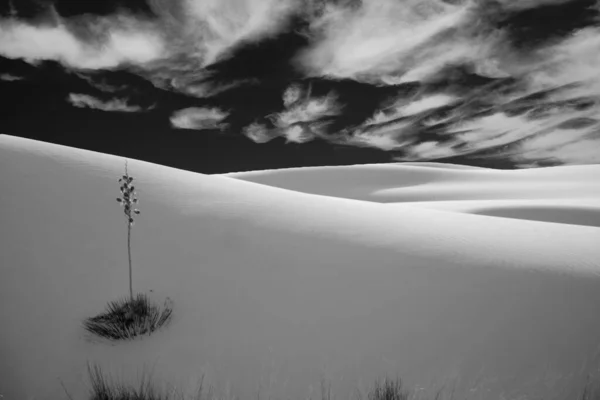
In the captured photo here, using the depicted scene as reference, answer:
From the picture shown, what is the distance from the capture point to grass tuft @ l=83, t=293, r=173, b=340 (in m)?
3.05

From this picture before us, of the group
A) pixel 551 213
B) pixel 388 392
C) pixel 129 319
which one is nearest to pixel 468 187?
pixel 551 213

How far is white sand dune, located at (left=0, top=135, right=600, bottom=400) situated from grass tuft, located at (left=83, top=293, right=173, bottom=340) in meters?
0.09

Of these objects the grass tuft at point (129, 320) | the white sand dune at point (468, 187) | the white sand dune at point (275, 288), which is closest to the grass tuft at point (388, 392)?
the white sand dune at point (275, 288)

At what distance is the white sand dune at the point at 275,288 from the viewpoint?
287 centimetres

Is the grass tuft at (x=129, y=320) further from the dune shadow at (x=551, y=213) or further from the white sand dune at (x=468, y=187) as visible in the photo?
the white sand dune at (x=468, y=187)

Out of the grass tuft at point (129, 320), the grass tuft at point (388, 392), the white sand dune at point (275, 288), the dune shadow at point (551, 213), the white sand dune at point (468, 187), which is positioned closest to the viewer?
the grass tuft at point (388, 392)

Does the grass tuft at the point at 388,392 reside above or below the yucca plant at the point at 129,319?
below

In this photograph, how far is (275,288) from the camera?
3686mm

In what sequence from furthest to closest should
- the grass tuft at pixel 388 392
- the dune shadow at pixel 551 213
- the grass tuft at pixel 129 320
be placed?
the dune shadow at pixel 551 213 < the grass tuft at pixel 129 320 < the grass tuft at pixel 388 392

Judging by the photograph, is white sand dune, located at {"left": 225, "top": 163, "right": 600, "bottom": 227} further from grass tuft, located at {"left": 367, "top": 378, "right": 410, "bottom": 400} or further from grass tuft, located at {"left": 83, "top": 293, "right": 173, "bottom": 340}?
grass tuft, located at {"left": 83, "top": 293, "right": 173, "bottom": 340}

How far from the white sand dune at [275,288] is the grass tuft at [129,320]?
0.09 m

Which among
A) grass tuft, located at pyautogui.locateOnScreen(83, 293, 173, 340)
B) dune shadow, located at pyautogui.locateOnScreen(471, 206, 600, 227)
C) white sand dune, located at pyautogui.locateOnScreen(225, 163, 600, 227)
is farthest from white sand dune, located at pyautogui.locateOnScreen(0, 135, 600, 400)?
white sand dune, located at pyautogui.locateOnScreen(225, 163, 600, 227)

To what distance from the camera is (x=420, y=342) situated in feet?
10.2

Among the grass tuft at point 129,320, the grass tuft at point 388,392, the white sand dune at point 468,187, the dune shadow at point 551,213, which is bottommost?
the grass tuft at point 388,392
